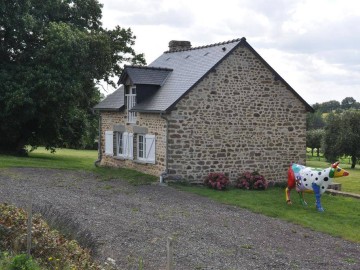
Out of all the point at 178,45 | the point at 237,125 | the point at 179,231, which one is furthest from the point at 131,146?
the point at 179,231

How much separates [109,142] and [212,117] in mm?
6631

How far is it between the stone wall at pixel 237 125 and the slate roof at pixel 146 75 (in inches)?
111

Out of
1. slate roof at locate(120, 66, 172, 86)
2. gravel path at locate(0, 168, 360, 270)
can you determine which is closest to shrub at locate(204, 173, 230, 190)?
gravel path at locate(0, 168, 360, 270)

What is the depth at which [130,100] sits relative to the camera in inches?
907

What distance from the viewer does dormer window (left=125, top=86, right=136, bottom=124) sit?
894 inches

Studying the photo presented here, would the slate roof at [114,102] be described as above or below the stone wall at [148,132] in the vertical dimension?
above

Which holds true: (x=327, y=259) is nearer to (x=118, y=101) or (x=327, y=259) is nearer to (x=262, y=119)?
(x=262, y=119)

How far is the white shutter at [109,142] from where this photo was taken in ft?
81.3

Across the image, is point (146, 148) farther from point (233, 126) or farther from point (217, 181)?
point (233, 126)

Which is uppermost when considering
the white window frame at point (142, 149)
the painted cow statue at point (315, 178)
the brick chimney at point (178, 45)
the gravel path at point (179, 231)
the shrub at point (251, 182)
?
the brick chimney at point (178, 45)

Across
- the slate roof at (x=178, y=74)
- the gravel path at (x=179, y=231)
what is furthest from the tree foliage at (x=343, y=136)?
the gravel path at (x=179, y=231)

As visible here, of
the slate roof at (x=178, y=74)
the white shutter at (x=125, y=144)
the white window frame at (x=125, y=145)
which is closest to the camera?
the slate roof at (x=178, y=74)

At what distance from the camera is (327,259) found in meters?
10.3

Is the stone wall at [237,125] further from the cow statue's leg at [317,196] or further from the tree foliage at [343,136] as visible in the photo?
the tree foliage at [343,136]
